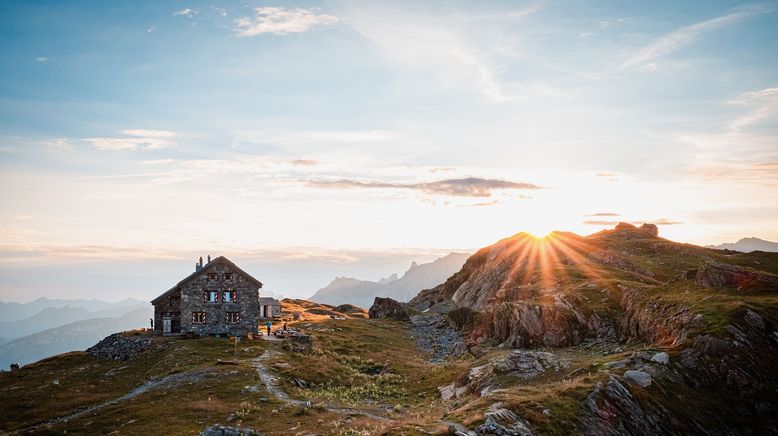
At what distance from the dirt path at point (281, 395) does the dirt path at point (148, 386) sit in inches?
271

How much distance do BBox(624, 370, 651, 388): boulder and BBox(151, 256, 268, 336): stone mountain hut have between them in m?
61.8

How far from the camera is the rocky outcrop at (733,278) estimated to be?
207 ft

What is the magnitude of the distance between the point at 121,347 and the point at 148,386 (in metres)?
22.4

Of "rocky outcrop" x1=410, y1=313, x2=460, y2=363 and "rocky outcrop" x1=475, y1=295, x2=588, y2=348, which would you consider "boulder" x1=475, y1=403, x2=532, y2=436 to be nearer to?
"rocky outcrop" x1=475, y1=295, x2=588, y2=348

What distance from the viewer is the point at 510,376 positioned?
52.4m

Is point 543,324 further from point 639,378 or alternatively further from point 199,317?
point 199,317

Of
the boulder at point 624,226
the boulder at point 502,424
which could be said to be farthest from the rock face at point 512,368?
the boulder at point 624,226

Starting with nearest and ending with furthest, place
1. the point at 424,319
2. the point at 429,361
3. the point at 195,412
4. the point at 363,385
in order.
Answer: the point at 195,412 → the point at 363,385 → the point at 429,361 → the point at 424,319

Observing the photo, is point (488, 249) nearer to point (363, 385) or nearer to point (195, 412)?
point (363, 385)

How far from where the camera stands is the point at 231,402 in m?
51.4

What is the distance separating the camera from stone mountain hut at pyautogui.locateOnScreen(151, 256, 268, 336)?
8600 cm

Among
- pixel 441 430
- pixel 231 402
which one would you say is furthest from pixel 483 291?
pixel 441 430

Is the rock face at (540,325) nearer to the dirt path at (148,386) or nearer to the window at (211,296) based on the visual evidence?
the dirt path at (148,386)

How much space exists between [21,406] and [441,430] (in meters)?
50.9
